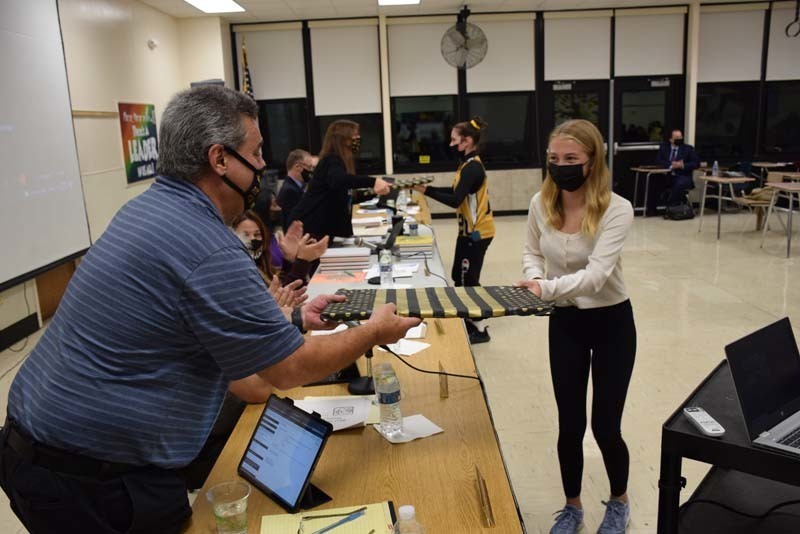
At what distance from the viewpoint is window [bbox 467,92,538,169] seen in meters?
10.2

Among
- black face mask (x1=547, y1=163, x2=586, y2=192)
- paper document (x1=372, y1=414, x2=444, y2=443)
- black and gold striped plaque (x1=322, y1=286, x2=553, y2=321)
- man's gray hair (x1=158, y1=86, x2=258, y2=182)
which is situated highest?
man's gray hair (x1=158, y1=86, x2=258, y2=182)

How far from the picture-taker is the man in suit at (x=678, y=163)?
31.3ft

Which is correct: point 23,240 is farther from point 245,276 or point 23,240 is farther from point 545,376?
point 245,276

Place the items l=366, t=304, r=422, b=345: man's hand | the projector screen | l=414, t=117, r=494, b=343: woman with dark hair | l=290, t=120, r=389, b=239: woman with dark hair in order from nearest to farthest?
l=366, t=304, r=422, b=345: man's hand
l=290, t=120, r=389, b=239: woman with dark hair
l=414, t=117, r=494, b=343: woman with dark hair
the projector screen

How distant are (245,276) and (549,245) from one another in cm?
138

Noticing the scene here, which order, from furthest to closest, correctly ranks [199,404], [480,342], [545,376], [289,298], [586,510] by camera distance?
1. [480,342]
2. [545,376]
3. [586,510]
4. [289,298]
5. [199,404]

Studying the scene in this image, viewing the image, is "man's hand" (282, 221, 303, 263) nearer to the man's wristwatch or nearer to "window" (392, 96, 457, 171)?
the man's wristwatch

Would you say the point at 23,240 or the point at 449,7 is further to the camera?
the point at 449,7

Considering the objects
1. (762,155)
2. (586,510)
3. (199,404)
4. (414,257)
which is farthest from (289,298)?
(762,155)

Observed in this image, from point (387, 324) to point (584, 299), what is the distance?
3.10 feet

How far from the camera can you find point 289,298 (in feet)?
7.54

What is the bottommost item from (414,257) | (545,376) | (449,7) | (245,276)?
(545,376)

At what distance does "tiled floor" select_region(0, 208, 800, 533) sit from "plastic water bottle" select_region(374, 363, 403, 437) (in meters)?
1.01

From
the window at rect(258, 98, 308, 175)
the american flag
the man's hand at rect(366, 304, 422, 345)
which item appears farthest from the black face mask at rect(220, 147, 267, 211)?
the window at rect(258, 98, 308, 175)
